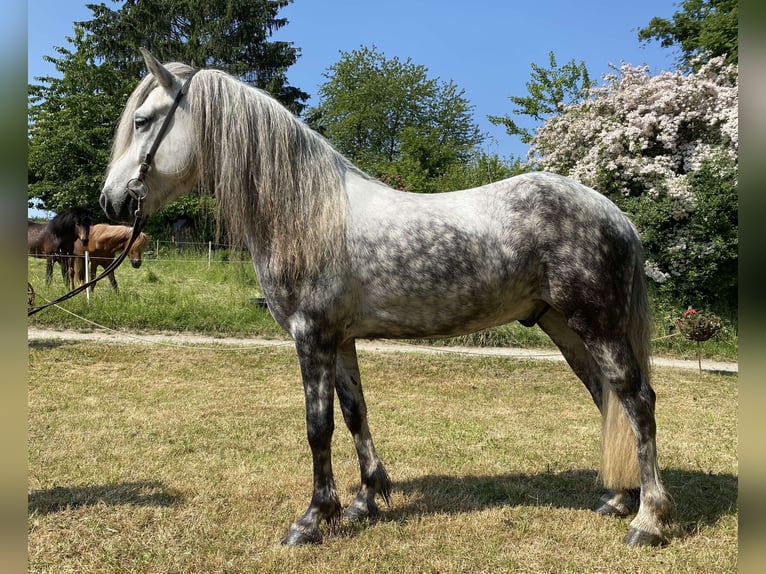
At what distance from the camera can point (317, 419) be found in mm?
2799

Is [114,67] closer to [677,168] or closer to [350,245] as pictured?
[677,168]

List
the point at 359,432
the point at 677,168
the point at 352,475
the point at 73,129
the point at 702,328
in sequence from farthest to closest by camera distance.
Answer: the point at 73,129, the point at 677,168, the point at 702,328, the point at 352,475, the point at 359,432

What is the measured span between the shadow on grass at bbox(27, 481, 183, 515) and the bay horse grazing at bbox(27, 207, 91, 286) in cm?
984

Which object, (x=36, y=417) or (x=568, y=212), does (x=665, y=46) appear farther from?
(x=36, y=417)

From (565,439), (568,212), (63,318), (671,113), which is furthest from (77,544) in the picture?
(671,113)

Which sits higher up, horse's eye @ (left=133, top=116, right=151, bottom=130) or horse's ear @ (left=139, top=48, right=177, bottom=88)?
horse's ear @ (left=139, top=48, right=177, bottom=88)

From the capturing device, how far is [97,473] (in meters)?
3.70

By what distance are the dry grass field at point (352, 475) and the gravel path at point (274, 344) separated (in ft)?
5.46

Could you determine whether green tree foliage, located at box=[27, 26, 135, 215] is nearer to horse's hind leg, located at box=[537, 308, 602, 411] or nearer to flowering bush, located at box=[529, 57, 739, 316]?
flowering bush, located at box=[529, 57, 739, 316]

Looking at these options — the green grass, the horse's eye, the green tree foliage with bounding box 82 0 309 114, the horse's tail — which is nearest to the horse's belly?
the horse's tail

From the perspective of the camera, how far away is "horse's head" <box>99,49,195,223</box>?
108 inches

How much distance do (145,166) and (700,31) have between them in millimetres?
19990

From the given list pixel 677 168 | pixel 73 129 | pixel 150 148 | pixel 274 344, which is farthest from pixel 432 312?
pixel 73 129

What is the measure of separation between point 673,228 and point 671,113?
2564 mm
